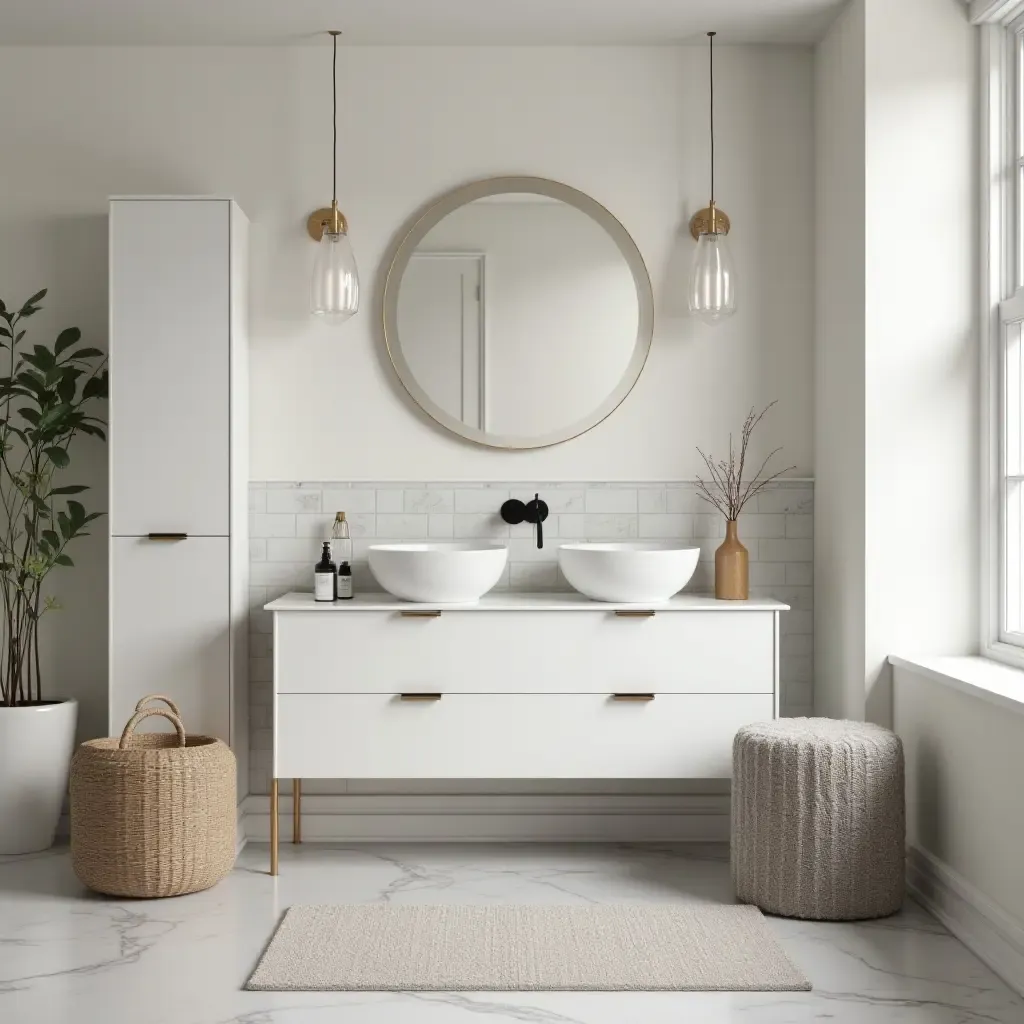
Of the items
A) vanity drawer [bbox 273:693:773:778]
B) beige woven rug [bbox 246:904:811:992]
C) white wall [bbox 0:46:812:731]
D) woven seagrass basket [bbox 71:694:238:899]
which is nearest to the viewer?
beige woven rug [bbox 246:904:811:992]

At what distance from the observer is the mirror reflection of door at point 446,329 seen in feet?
12.3

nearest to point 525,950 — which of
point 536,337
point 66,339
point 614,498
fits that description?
point 614,498

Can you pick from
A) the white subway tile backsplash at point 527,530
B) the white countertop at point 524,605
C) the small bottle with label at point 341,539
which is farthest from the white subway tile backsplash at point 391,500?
the white countertop at point 524,605

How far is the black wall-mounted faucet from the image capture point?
12.3ft

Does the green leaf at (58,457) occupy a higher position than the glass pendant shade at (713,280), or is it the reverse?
the glass pendant shade at (713,280)

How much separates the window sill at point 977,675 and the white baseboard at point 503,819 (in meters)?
0.90

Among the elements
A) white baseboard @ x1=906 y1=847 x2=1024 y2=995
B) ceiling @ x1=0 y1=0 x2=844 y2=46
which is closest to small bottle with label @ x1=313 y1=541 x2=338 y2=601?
ceiling @ x1=0 y1=0 x2=844 y2=46

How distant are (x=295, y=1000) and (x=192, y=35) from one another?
9.53 ft

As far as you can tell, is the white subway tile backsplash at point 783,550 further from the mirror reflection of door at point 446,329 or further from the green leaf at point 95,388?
the green leaf at point 95,388

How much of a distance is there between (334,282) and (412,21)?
0.85 meters

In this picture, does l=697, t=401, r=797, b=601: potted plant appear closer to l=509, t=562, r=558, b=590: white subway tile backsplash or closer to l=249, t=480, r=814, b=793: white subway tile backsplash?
l=249, t=480, r=814, b=793: white subway tile backsplash

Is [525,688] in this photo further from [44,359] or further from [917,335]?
[44,359]

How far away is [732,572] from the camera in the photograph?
357 cm

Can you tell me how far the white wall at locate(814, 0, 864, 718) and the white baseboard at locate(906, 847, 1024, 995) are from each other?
49cm
